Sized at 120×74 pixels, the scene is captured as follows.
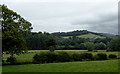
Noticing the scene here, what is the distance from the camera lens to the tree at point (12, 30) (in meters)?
21.4

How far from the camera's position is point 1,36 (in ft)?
66.8

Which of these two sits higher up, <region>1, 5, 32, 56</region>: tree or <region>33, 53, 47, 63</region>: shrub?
<region>1, 5, 32, 56</region>: tree

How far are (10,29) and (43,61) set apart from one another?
10874mm

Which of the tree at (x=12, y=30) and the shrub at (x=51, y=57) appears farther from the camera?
the shrub at (x=51, y=57)

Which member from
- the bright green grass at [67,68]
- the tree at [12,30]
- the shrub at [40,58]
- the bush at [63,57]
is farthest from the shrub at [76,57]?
the tree at [12,30]

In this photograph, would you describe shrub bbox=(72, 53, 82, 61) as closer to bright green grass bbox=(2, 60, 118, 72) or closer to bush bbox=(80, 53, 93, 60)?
bush bbox=(80, 53, 93, 60)

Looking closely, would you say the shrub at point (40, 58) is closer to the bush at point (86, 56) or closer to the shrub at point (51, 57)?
the shrub at point (51, 57)

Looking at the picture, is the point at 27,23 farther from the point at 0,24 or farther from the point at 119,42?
the point at 119,42

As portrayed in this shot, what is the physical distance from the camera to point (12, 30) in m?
22.0

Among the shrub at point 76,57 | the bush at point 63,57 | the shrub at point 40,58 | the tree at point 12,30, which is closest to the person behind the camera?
the tree at point 12,30

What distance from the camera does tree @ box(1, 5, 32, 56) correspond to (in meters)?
21.4

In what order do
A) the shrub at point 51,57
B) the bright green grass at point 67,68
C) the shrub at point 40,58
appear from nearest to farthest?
the bright green grass at point 67,68, the shrub at point 40,58, the shrub at point 51,57

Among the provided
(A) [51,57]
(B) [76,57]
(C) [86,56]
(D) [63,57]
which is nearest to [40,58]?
(A) [51,57]

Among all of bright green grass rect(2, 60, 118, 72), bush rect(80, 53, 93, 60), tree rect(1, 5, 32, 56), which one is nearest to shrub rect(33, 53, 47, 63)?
tree rect(1, 5, 32, 56)
